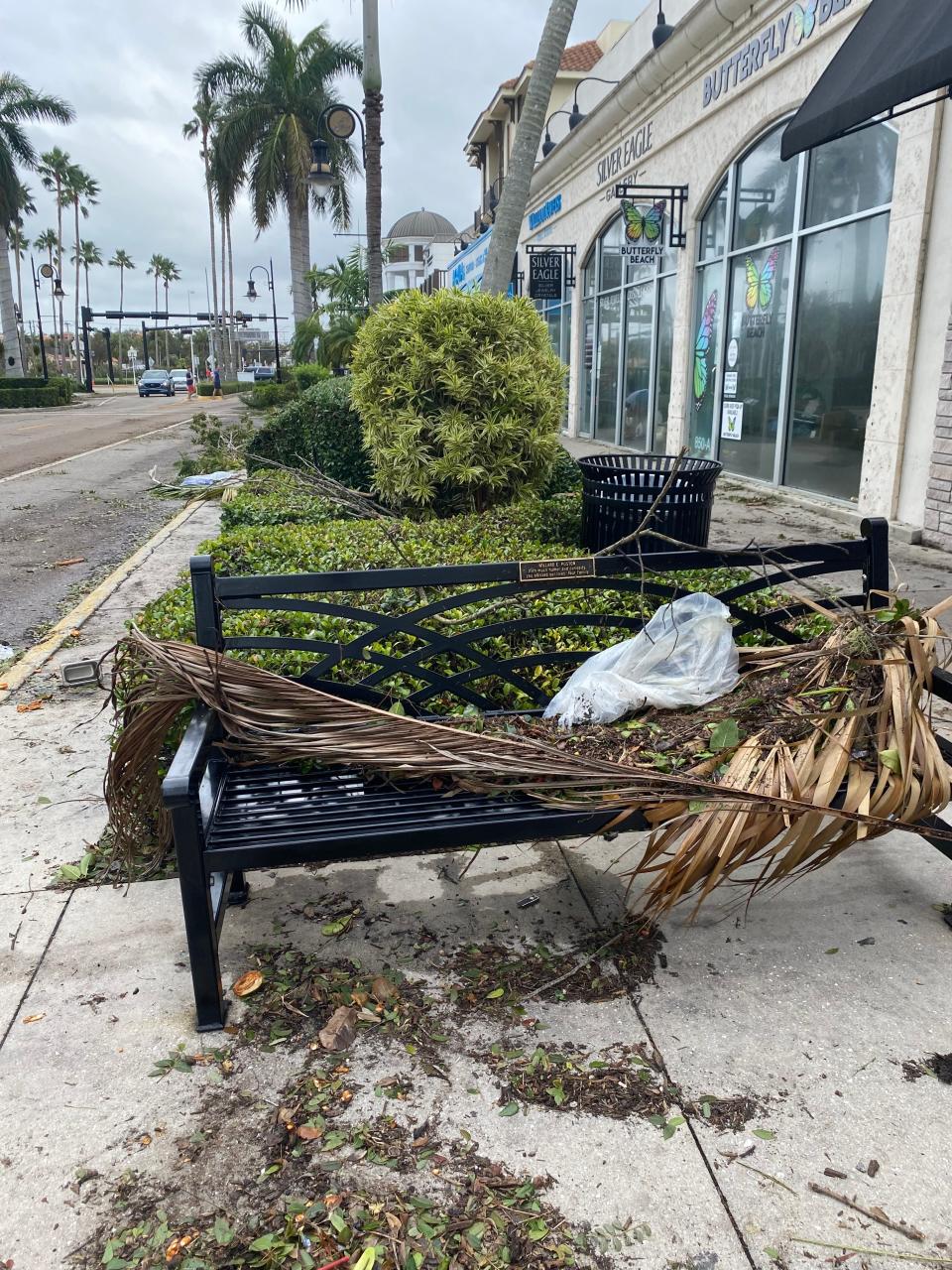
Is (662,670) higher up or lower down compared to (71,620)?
higher up

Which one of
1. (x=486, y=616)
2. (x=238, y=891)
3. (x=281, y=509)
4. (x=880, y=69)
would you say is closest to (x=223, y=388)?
(x=281, y=509)

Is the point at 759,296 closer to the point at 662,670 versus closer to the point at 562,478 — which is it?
the point at 562,478

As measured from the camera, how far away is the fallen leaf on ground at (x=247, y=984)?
2477 mm

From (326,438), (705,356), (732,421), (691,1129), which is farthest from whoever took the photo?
(705,356)

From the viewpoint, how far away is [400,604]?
399 cm

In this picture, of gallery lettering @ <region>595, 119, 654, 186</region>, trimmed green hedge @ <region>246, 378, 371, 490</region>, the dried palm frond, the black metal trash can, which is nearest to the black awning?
the black metal trash can

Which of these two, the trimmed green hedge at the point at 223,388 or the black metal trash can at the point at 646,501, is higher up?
the trimmed green hedge at the point at 223,388

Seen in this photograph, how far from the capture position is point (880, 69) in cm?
574

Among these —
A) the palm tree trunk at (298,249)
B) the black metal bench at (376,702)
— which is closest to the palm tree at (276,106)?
the palm tree trunk at (298,249)

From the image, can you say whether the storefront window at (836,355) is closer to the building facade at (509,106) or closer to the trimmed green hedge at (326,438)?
the trimmed green hedge at (326,438)

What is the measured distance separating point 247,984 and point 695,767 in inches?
53.8

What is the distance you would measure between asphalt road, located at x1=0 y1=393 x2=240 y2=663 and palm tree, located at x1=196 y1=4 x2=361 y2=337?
42.5 ft

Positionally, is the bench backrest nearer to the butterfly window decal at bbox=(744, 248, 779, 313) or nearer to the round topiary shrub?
the round topiary shrub

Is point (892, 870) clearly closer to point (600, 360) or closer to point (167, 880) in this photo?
point (167, 880)
